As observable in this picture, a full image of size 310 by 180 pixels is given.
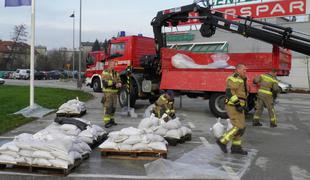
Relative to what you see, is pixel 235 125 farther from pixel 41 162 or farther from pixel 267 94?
pixel 267 94

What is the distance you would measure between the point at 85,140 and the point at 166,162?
1.95 meters

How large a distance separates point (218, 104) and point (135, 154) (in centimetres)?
710

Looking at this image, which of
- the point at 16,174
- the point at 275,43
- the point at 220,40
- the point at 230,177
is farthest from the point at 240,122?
the point at 220,40

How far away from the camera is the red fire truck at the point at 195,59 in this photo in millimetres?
13115

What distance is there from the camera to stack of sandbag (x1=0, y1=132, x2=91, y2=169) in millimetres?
6543

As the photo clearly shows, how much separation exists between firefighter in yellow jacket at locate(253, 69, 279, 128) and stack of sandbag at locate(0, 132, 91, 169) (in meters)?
7.15

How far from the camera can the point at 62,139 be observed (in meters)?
6.91

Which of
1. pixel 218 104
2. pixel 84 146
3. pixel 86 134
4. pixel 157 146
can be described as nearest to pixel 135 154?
pixel 157 146

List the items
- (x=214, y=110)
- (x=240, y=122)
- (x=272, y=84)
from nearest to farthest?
1. (x=240, y=122)
2. (x=272, y=84)
3. (x=214, y=110)

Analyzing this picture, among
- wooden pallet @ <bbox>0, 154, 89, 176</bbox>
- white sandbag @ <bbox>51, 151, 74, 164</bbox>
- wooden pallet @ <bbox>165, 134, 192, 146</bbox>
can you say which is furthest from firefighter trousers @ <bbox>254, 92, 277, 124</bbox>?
white sandbag @ <bbox>51, 151, 74, 164</bbox>

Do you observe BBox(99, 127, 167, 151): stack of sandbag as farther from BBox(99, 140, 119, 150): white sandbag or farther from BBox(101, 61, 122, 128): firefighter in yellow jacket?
BBox(101, 61, 122, 128): firefighter in yellow jacket

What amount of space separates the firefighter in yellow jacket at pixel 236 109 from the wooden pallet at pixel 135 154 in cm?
142

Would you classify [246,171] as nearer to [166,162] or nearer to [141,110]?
[166,162]

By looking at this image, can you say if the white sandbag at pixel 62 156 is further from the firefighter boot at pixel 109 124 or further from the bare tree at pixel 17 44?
the bare tree at pixel 17 44
